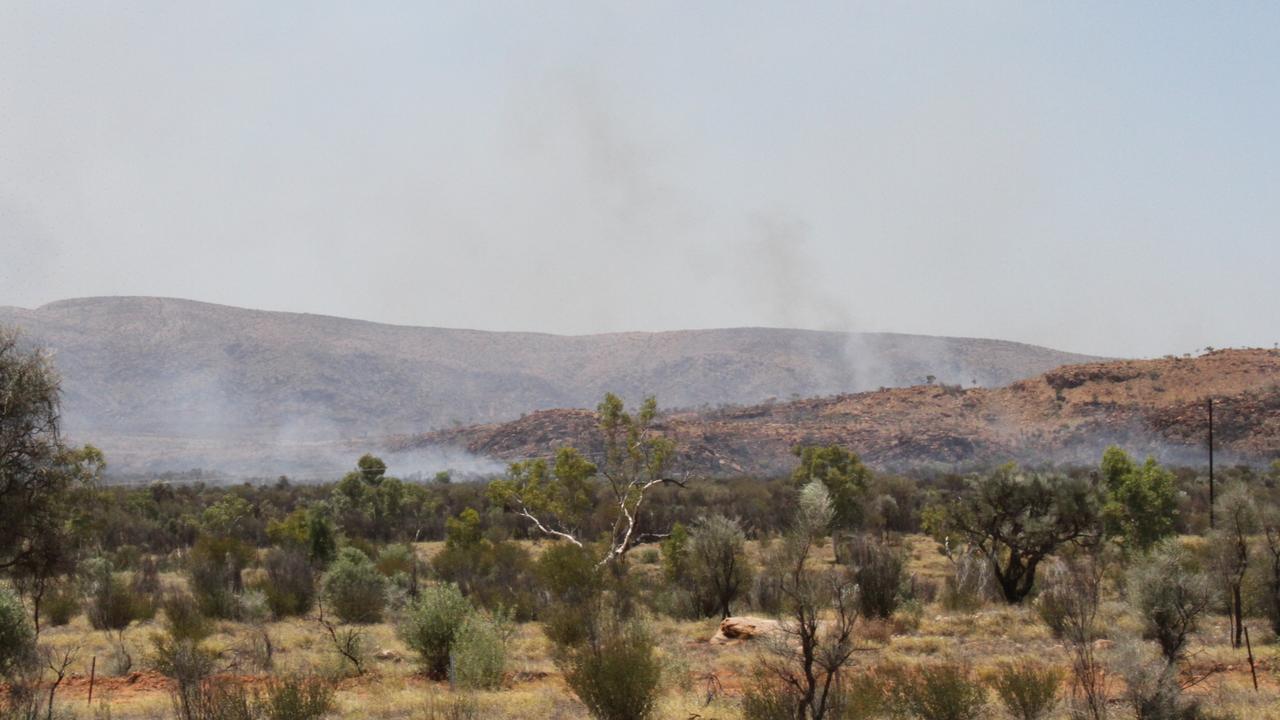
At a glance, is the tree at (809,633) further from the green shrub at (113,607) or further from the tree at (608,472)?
the green shrub at (113,607)

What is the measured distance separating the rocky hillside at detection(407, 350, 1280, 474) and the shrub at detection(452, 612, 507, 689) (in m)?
62.8

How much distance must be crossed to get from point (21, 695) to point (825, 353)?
585 feet

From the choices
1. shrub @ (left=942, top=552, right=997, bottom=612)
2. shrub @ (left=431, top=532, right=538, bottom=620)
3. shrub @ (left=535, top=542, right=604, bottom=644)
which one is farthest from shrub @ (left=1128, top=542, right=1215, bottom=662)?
shrub @ (left=431, top=532, right=538, bottom=620)

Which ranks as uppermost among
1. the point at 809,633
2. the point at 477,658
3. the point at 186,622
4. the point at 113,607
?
the point at 809,633

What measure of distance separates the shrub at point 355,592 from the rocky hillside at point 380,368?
373ft

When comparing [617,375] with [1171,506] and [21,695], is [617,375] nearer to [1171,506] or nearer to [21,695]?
[1171,506]

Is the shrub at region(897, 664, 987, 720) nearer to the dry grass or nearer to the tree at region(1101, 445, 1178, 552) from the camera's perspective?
the dry grass

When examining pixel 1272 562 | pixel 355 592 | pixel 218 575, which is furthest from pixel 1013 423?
pixel 218 575

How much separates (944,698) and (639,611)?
12827 millimetres

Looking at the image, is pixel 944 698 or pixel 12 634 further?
pixel 12 634

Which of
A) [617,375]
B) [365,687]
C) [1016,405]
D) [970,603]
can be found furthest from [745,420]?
[365,687]

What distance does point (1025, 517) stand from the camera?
86.4ft

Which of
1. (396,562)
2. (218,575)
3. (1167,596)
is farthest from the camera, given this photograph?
(396,562)

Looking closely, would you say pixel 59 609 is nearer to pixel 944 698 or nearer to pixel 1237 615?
pixel 944 698
